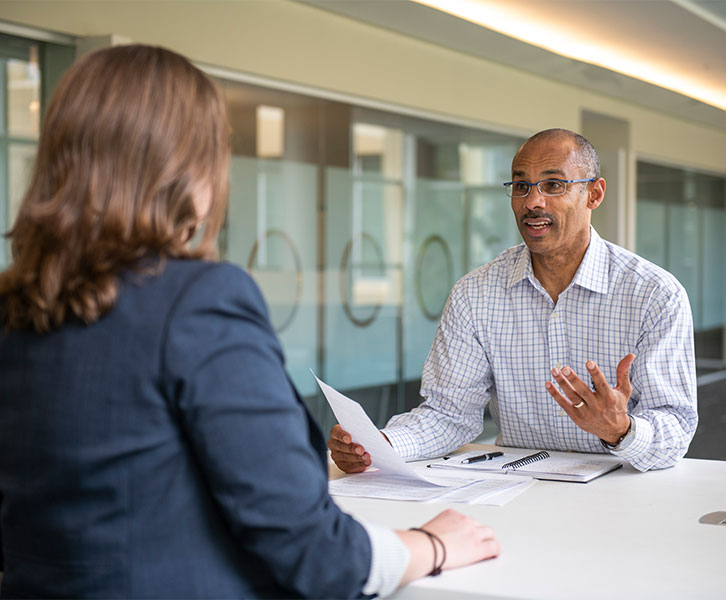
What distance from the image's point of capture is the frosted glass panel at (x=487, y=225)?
23.4 feet

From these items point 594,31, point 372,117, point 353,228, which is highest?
point 594,31

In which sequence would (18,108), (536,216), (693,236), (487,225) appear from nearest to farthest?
(536,216) < (18,108) < (487,225) < (693,236)

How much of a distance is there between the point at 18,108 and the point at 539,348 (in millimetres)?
2809

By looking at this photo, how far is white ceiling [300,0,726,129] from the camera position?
573 cm

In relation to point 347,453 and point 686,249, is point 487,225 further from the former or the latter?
point 347,453

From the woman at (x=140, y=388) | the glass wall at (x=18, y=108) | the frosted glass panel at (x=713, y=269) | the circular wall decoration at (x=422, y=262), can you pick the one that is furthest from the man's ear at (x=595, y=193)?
the frosted glass panel at (x=713, y=269)

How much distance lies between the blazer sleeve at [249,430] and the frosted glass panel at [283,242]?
4066 millimetres

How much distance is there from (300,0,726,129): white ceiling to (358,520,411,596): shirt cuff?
4619 mm

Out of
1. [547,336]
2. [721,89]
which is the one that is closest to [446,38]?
[721,89]

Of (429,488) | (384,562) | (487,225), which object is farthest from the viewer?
(487,225)

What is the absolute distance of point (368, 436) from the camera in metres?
1.95

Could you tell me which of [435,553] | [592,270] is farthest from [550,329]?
[435,553]

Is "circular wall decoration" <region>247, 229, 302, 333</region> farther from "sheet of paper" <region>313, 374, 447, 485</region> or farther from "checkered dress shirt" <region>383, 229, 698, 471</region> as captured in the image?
"sheet of paper" <region>313, 374, 447, 485</region>

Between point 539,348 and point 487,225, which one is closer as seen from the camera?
point 539,348
